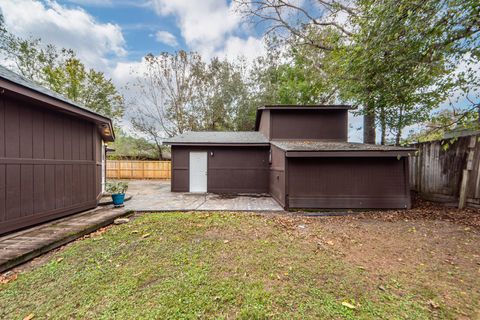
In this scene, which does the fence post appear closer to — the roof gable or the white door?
the white door

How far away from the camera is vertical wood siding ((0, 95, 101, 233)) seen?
3.58 metres

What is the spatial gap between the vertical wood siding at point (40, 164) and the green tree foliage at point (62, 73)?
13.7 m

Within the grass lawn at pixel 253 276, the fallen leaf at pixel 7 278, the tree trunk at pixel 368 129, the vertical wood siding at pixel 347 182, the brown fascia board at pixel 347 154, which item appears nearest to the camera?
the grass lawn at pixel 253 276

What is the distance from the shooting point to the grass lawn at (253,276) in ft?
6.46

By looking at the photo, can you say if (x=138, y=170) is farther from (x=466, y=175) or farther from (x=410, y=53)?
(x=466, y=175)

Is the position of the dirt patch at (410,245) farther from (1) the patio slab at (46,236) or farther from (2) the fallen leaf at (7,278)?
(2) the fallen leaf at (7,278)

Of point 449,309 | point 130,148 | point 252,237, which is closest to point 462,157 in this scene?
point 449,309

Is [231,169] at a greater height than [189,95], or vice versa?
[189,95]

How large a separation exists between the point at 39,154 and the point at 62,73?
15942mm

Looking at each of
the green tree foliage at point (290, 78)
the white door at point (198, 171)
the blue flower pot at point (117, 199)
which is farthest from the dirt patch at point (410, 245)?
the green tree foliage at point (290, 78)

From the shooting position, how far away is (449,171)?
571cm

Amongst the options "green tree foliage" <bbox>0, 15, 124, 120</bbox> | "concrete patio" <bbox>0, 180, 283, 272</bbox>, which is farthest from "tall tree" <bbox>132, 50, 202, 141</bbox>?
"concrete patio" <bbox>0, 180, 283, 272</bbox>

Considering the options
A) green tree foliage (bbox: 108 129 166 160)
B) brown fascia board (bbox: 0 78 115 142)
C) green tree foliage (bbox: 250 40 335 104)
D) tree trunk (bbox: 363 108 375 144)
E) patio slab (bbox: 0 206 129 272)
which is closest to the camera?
patio slab (bbox: 0 206 129 272)

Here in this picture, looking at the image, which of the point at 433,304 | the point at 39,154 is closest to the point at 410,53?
the point at 433,304
